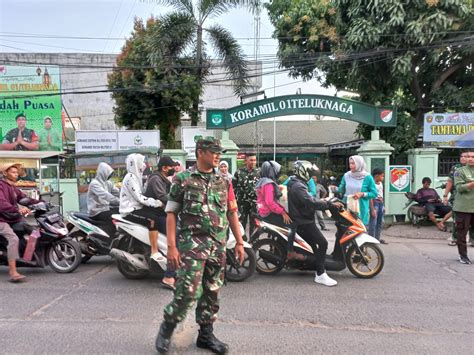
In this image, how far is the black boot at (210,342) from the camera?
334 centimetres

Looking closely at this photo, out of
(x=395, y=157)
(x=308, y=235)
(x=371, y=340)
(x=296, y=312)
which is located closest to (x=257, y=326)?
(x=296, y=312)

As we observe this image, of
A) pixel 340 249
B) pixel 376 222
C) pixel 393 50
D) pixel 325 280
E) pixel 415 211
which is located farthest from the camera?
pixel 393 50

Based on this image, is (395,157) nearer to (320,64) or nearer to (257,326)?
(320,64)

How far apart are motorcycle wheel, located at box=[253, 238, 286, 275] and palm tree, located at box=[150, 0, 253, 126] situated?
35.1 ft

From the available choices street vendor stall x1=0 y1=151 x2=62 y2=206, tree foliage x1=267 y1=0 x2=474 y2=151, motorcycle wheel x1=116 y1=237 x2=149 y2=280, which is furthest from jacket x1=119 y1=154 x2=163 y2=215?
tree foliage x1=267 y1=0 x2=474 y2=151

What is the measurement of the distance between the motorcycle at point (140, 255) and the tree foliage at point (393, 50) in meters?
8.73

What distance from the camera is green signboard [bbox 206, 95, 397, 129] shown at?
11430mm

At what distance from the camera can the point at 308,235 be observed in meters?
5.38

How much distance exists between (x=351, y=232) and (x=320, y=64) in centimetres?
986

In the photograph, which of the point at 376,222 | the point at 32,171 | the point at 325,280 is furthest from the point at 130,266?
the point at 32,171

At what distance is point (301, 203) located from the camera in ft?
17.2

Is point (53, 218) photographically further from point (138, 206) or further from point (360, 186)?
point (360, 186)

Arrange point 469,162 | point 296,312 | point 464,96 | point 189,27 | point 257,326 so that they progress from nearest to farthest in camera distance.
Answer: point 257,326
point 296,312
point 469,162
point 464,96
point 189,27

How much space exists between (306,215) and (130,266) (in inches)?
96.2
